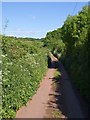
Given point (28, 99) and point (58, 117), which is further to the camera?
point (28, 99)

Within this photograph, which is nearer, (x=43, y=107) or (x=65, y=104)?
(x=43, y=107)

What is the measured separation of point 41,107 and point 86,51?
11.2 feet

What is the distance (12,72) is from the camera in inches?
446

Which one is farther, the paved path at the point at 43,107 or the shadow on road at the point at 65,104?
the shadow on road at the point at 65,104

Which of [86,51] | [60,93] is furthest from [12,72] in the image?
[60,93]

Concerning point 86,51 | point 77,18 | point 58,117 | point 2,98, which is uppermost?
point 77,18

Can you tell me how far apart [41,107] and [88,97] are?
1994mm

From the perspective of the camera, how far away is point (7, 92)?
10.1 m

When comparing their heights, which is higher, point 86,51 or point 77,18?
point 77,18

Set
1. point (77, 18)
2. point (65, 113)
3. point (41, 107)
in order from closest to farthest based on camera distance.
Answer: point (65, 113), point (41, 107), point (77, 18)

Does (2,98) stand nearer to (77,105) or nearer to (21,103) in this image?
(21,103)

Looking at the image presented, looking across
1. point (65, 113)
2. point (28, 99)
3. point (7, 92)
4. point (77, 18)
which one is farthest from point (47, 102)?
point (77, 18)

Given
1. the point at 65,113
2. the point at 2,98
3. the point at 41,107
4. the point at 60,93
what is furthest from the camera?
the point at 60,93

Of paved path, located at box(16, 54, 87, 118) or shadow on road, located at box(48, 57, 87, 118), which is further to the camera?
shadow on road, located at box(48, 57, 87, 118)
